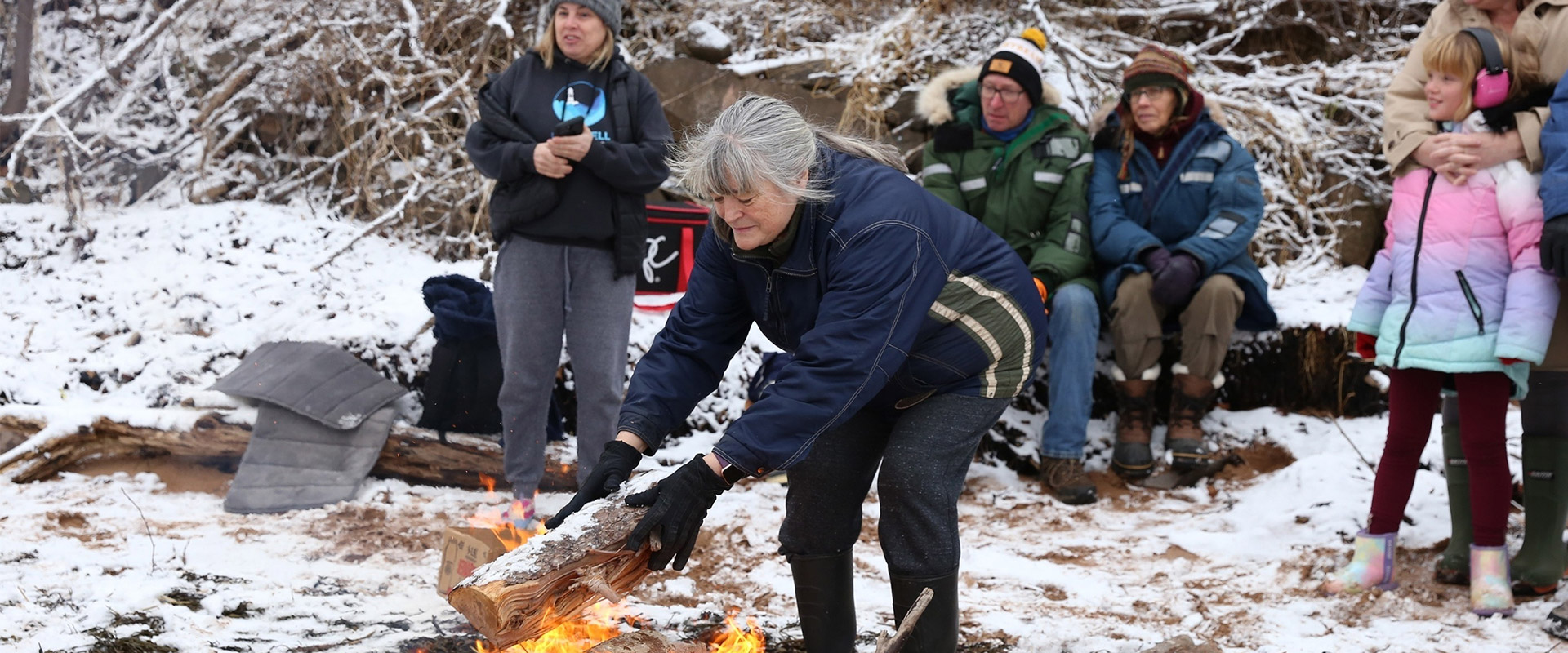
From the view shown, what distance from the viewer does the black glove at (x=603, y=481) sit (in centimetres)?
243

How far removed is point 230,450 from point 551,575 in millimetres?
2993

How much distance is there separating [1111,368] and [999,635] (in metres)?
2.13

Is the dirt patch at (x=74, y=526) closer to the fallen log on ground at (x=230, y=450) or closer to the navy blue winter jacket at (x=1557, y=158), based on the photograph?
the fallen log on ground at (x=230, y=450)

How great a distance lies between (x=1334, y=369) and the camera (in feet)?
16.8

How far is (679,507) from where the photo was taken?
2287mm

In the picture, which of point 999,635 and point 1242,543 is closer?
point 999,635

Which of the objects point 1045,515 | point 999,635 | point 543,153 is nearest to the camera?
point 999,635

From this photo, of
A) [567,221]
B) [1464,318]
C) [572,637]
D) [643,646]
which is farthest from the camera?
[567,221]

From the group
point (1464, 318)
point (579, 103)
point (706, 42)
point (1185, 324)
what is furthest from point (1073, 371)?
point (706, 42)

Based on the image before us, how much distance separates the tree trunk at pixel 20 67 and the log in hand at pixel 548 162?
5.02m

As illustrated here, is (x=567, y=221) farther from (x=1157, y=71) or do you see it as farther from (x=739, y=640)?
(x=1157, y=71)

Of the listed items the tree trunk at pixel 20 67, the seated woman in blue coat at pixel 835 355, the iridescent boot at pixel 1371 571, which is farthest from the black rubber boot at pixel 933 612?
the tree trunk at pixel 20 67

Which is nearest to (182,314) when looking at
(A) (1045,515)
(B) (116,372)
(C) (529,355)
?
(B) (116,372)

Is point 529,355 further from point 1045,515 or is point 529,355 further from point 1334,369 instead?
point 1334,369
